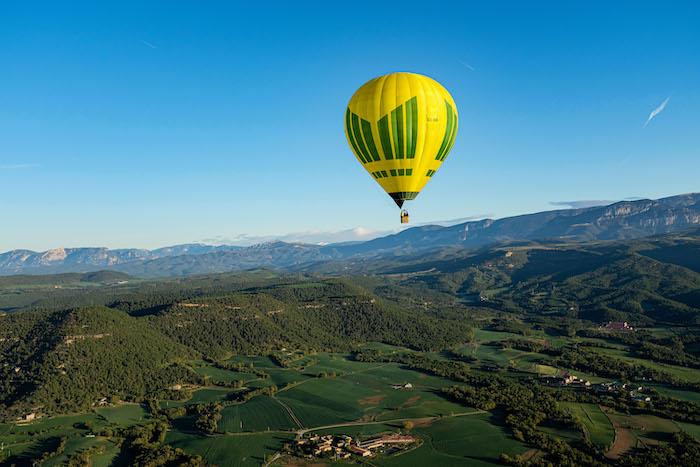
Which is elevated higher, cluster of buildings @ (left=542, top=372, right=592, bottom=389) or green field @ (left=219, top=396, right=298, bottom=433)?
green field @ (left=219, top=396, right=298, bottom=433)

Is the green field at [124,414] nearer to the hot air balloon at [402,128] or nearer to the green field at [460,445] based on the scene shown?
the green field at [460,445]

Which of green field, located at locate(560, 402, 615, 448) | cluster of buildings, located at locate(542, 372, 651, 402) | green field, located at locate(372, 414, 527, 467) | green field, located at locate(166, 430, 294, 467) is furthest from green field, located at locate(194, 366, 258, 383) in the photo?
green field, located at locate(560, 402, 615, 448)

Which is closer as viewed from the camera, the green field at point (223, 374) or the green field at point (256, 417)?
the green field at point (256, 417)

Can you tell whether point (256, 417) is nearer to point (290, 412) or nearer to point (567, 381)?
point (290, 412)

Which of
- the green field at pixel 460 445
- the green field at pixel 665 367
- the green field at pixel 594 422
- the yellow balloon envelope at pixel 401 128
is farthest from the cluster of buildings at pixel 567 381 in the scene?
the yellow balloon envelope at pixel 401 128

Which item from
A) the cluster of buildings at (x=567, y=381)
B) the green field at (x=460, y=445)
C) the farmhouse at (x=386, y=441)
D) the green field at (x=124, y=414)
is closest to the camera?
the green field at (x=460, y=445)

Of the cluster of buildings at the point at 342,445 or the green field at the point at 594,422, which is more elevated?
the cluster of buildings at the point at 342,445

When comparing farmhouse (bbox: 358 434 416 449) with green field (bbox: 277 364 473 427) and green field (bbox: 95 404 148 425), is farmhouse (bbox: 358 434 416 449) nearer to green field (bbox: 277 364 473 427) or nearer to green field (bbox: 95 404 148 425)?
green field (bbox: 277 364 473 427)

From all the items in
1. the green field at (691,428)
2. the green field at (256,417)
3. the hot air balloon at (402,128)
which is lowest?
the green field at (691,428)
